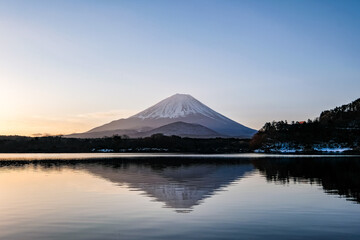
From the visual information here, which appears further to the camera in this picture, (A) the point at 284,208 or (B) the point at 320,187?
(B) the point at 320,187

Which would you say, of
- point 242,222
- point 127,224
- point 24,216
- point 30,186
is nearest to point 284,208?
point 242,222

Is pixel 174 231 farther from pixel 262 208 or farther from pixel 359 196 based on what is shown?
pixel 359 196

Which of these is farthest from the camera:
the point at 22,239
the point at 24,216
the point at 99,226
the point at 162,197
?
the point at 162,197

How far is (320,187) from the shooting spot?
41.8 meters

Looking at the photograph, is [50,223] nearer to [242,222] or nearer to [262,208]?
[242,222]

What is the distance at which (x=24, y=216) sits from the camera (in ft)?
82.1

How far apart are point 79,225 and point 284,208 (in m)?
13.6

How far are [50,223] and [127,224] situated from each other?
13.8 feet

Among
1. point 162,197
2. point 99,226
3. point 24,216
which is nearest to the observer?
point 99,226

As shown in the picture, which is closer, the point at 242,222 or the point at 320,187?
the point at 242,222

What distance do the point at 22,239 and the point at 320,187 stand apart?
30.8m

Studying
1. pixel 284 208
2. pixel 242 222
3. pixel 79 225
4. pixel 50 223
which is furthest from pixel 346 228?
pixel 50 223

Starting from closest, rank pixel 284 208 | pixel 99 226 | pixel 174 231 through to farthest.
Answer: pixel 174 231 → pixel 99 226 → pixel 284 208

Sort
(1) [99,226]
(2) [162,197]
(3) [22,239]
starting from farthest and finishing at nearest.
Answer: (2) [162,197], (1) [99,226], (3) [22,239]
